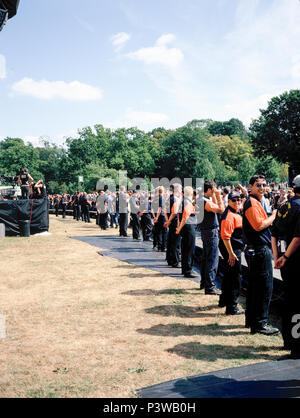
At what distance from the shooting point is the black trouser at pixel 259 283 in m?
5.21

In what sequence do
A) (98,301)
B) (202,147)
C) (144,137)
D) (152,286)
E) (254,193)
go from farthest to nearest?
1. (144,137)
2. (202,147)
3. (152,286)
4. (98,301)
5. (254,193)

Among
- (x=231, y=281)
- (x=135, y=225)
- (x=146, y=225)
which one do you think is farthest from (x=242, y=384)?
(x=135, y=225)

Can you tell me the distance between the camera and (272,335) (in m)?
5.37

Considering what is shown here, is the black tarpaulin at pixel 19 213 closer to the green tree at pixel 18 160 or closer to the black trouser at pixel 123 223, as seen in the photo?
the black trouser at pixel 123 223

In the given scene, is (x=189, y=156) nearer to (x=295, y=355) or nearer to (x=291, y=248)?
(x=291, y=248)

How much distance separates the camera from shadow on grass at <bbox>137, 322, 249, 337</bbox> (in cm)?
555

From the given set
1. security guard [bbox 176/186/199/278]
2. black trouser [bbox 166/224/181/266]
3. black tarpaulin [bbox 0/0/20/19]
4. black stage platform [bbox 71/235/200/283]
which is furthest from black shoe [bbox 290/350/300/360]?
black tarpaulin [bbox 0/0/20/19]

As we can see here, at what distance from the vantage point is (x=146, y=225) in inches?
620

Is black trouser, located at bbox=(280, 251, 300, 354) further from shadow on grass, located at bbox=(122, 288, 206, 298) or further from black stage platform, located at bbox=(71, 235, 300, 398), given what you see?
shadow on grass, located at bbox=(122, 288, 206, 298)

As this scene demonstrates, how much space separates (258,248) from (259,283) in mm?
499

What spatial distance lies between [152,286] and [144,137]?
7461cm

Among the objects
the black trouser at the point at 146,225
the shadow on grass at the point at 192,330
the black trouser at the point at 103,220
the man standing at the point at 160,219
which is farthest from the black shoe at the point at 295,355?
the black trouser at the point at 103,220

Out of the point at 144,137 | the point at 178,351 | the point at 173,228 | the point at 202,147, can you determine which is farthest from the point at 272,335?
the point at 144,137
